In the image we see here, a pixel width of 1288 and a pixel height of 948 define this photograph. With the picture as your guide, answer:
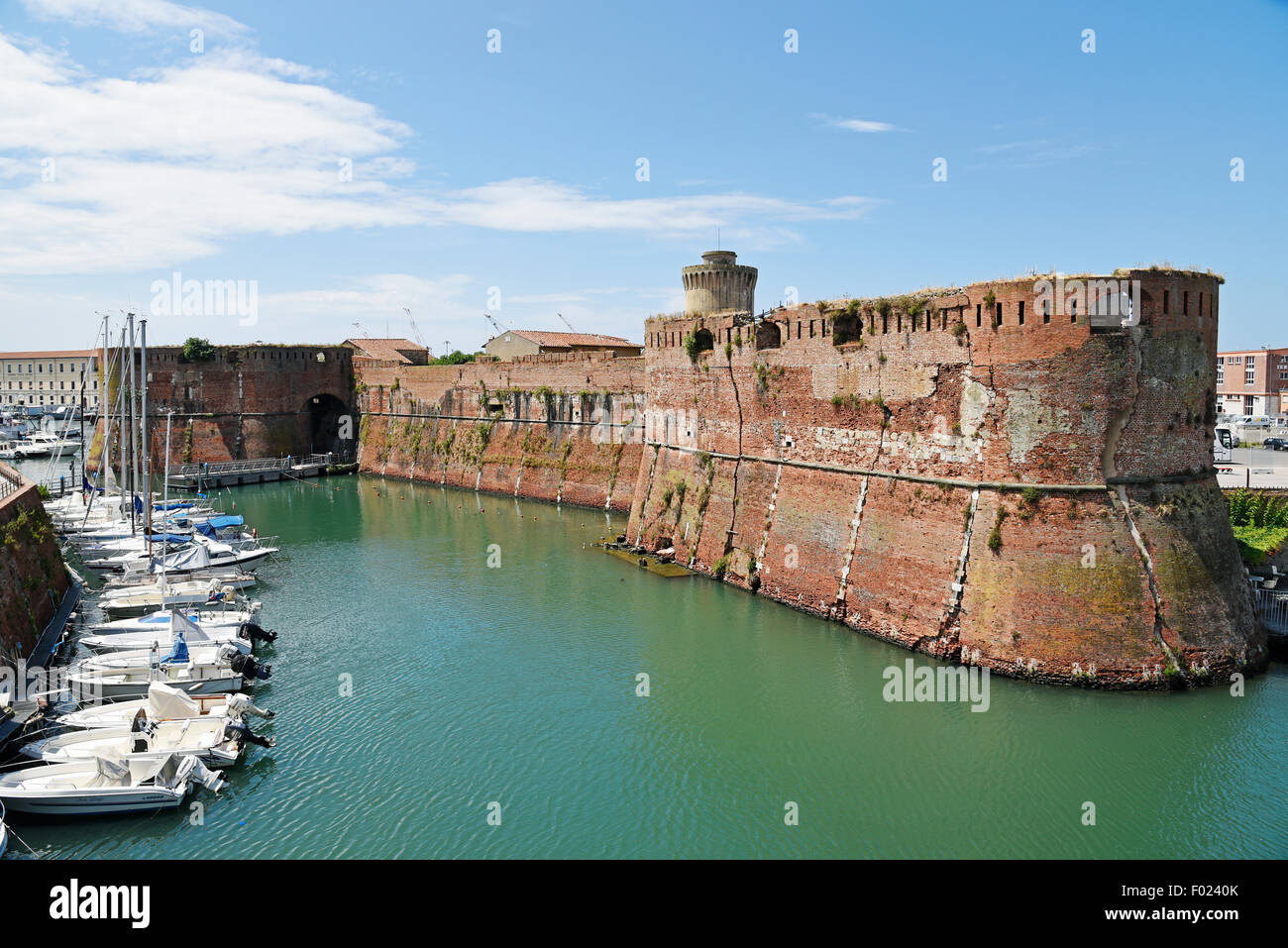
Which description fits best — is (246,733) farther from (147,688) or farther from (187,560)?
(187,560)

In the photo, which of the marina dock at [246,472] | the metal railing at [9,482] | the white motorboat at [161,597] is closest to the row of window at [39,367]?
the marina dock at [246,472]

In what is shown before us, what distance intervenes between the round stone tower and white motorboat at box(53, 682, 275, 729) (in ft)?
91.3

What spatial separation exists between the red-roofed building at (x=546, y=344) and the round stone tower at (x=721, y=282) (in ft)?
46.4

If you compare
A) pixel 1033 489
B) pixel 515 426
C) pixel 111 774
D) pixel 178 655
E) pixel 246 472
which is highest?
pixel 515 426

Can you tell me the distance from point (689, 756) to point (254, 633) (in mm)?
12915

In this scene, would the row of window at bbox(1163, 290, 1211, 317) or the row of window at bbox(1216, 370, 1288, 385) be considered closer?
the row of window at bbox(1163, 290, 1211, 317)

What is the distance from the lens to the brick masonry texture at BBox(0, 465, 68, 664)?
66.3 feet

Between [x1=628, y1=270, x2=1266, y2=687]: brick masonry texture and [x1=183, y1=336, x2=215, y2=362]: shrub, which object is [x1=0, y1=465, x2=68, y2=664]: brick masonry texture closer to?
[x1=628, y1=270, x2=1266, y2=687]: brick masonry texture

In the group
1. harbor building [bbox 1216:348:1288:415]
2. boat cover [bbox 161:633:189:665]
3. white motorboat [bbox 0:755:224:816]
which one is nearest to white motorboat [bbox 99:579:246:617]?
boat cover [bbox 161:633:189:665]

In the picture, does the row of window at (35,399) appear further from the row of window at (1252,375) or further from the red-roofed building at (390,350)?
the row of window at (1252,375)

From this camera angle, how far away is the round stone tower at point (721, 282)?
136 feet

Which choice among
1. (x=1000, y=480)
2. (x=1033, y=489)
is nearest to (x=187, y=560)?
(x=1000, y=480)

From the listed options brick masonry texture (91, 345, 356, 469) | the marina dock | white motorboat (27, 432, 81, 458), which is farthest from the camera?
white motorboat (27, 432, 81, 458)

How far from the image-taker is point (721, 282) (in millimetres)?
41531
